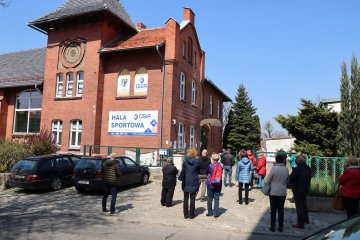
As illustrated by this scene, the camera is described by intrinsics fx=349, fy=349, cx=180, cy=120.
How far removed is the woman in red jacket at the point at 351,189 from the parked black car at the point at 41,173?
1153 centimetres

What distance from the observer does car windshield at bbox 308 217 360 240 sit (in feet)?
8.76

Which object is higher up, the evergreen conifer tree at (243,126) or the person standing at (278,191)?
the evergreen conifer tree at (243,126)

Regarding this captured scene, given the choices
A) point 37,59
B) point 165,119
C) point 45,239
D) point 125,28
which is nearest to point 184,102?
Answer: point 165,119

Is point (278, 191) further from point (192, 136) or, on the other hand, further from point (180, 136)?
point (192, 136)

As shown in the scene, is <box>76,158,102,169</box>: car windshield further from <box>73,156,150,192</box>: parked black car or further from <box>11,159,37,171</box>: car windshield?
<box>11,159,37,171</box>: car windshield

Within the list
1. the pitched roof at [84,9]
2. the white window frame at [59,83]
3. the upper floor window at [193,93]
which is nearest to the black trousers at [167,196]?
the upper floor window at [193,93]

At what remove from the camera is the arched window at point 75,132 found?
24.2 meters

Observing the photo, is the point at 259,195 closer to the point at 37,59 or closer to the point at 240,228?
the point at 240,228

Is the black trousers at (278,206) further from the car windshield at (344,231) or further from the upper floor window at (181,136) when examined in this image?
the upper floor window at (181,136)

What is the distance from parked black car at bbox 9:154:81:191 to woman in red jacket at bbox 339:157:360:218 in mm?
11527

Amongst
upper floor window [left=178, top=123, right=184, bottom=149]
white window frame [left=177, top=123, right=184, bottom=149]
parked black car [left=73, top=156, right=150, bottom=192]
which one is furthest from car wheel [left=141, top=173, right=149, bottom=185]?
upper floor window [left=178, top=123, right=184, bottom=149]

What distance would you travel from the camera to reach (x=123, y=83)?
77.8 ft

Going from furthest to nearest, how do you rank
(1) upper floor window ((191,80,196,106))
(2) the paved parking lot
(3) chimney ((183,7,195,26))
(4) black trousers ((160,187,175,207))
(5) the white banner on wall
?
1. (1) upper floor window ((191,80,196,106))
2. (3) chimney ((183,7,195,26))
3. (5) the white banner on wall
4. (4) black trousers ((160,187,175,207))
5. (2) the paved parking lot

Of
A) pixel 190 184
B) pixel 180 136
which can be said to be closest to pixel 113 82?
pixel 180 136
